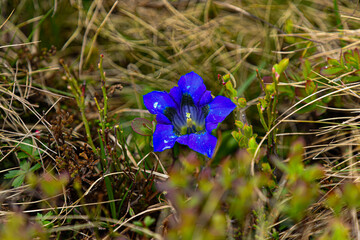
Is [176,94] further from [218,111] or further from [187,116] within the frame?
[218,111]

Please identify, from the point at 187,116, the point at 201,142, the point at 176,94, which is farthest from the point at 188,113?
the point at 201,142

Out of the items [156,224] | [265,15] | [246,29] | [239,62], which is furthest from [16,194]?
[265,15]

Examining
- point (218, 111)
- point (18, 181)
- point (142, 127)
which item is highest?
point (218, 111)

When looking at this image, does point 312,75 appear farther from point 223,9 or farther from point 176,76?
point 223,9

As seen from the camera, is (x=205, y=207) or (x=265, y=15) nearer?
(x=205, y=207)

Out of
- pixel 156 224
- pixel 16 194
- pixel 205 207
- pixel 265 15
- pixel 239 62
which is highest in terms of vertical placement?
pixel 265 15

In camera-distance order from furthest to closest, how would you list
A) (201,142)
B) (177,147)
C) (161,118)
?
(177,147) < (161,118) < (201,142)

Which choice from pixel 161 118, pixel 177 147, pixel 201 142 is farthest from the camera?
pixel 177 147
